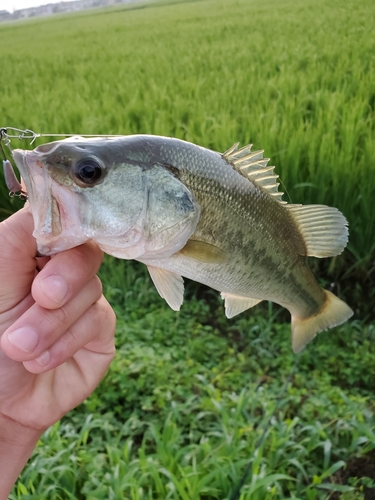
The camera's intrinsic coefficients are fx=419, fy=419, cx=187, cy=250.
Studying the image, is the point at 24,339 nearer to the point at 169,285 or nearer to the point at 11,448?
the point at 169,285

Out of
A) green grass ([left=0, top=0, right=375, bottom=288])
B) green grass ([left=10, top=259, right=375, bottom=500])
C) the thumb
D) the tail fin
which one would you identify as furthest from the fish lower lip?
green grass ([left=0, top=0, right=375, bottom=288])

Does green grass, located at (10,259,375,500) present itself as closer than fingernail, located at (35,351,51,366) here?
No

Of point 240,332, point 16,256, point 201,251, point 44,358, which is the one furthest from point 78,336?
point 240,332

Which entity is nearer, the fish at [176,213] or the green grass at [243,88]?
the fish at [176,213]

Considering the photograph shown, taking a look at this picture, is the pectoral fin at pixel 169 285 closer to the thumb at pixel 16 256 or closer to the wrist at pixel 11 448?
the thumb at pixel 16 256

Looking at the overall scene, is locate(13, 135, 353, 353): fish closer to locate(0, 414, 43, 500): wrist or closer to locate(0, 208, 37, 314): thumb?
locate(0, 208, 37, 314): thumb

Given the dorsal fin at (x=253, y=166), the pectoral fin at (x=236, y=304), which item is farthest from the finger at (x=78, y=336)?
the dorsal fin at (x=253, y=166)
